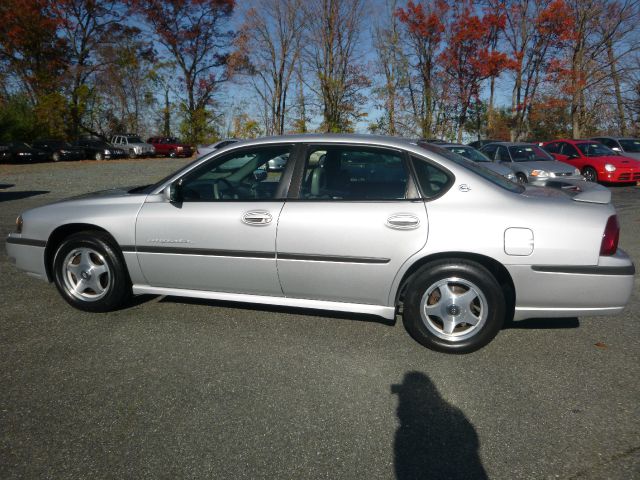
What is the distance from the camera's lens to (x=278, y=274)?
359cm

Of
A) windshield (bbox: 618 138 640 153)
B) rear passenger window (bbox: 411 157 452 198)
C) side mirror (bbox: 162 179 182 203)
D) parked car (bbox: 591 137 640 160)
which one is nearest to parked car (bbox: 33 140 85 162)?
parked car (bbox: 591 137 640 160)

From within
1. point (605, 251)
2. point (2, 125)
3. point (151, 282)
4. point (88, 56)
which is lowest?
point (151, 282)

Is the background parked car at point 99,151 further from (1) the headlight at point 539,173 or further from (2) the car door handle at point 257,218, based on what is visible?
(2) the car door handle at point 257,218

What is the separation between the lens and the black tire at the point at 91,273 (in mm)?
4012

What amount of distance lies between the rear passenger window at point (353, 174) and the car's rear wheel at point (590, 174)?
14.0 m

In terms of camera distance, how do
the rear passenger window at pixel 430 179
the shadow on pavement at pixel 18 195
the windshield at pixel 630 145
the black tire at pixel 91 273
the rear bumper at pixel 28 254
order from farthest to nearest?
1. the windshield at pixel 630 145
2. the shadow on pavement at pixel 18 195
3. the rear bumper at pixel 28 254
4. the black tire at pixel 91 273
5. the rear passenger window at pixel 430 179

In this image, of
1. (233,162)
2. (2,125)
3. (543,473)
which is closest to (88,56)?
(2,125)

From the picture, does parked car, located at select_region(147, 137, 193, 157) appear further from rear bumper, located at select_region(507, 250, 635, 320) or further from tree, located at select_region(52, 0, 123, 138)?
rear bumper, located at select_region(507, 250, 635, 320)

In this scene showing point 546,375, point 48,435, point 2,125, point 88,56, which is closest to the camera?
point 48,435

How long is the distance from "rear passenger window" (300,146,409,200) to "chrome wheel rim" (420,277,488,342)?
73 cm

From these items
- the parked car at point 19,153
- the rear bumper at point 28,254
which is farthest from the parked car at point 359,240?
the parked car at point 19,153

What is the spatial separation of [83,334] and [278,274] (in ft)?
5.21

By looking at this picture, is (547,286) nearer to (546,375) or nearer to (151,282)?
(546,375)

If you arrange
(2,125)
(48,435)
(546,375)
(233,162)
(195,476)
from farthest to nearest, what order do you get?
(2,125) → (233,162) → (546,375) → (48,435) → (195,476)
